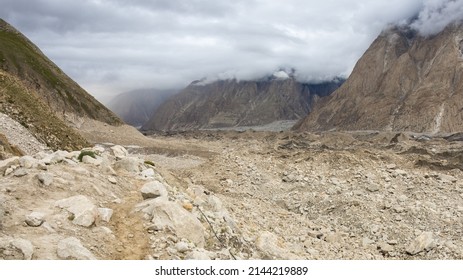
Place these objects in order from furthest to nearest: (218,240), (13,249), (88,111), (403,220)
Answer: (88,111)
(403,220)
(218,240)
(13,249)

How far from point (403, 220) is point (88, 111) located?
2652 inches

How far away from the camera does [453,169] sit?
3138 cm

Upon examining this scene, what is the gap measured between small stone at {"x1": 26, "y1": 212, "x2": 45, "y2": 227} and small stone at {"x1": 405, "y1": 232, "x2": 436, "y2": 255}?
13.0 meters

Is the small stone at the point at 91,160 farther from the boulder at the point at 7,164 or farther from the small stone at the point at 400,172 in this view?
the small stone at the point at 400,172

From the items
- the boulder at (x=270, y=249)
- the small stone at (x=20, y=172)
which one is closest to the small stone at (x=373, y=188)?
the boulder at (x=270, y=249)

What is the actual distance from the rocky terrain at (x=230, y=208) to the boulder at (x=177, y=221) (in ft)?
0.08

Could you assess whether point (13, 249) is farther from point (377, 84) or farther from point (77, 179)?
point (377, 84)

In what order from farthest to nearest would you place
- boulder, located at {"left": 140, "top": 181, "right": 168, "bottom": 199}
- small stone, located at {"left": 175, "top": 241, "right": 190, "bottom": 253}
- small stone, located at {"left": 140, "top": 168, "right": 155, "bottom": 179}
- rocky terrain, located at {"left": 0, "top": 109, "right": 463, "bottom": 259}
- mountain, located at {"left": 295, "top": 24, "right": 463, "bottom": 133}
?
mountain, located at {"left": 295, "top": 24, "right": 463, "bottom": 133}
small stone, located at {"left": 140, "top": 168, "right": 155, "bottom": 179}
boulder, located at {"left": 140, "top": 181, "right": 168, "bottom": 199}
small stone, located at {"left": 175, "top": 241, "right": 190, "bottom": 253}
rocky terrain, located at {"left": 0, "top": 109, "right": 463, "bottom": 259}

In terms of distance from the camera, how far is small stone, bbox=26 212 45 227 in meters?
8.76

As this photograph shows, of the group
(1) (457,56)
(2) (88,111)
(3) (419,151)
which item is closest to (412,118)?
(1) (457,56)

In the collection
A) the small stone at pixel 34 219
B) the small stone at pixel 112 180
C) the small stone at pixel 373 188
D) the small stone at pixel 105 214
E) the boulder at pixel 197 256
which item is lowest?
the small stone at pixel 373 188

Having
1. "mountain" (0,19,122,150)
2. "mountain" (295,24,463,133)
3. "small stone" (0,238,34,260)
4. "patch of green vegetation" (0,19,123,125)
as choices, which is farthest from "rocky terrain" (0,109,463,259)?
"mountain" (295,24,463,133)

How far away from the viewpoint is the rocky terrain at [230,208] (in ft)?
29.7

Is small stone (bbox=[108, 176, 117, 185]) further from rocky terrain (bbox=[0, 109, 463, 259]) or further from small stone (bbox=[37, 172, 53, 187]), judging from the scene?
small stone (bbox=[37, 172, 53, 187])
